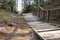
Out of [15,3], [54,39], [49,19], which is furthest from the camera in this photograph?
[15,3]

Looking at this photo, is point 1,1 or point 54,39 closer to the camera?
point 54,39

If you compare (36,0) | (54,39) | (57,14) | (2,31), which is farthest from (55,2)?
(54,39)

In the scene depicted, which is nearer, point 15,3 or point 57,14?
point 57,14

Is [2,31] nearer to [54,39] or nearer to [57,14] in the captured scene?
[54,39]

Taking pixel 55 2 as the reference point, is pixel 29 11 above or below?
below

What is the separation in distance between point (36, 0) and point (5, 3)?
3.27 meters

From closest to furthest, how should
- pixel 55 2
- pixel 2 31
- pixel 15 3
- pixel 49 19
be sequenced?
1. pixel 2 31
2. pixel 49 19
3. pixel 55 2
4. pixel 15 3

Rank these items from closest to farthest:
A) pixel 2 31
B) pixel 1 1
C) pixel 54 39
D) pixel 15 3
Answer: pixel 54 39, pixel 2 31, pixel 1 1, pixel 15 3

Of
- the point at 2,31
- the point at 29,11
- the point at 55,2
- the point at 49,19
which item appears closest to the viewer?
the point at 2,31

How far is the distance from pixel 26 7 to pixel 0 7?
286cm

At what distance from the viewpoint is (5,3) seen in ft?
46.0

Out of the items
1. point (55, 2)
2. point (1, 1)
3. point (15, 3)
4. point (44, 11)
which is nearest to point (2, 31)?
point (44, 11)

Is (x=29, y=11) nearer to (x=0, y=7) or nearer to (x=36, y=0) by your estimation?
(x=36, y=0)

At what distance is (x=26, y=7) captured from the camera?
629 inches
